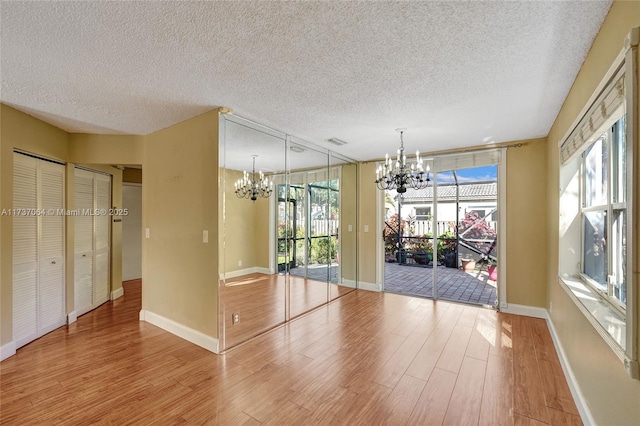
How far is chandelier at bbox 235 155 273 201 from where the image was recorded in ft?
10.5

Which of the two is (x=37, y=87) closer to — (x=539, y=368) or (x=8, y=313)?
(x=8, y=313)

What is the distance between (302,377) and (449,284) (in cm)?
418

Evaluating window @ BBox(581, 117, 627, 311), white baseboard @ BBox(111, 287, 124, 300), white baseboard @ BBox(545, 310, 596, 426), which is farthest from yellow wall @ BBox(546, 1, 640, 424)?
white baseboard @ BBox(111, 287, 124, 300)

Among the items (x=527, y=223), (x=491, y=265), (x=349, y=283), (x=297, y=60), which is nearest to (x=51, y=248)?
(x=297, y=60)

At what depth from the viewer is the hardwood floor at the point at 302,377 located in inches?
75.9

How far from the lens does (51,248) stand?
11.1 feet

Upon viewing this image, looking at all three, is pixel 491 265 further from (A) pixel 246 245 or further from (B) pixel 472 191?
(A) pixel 246 245

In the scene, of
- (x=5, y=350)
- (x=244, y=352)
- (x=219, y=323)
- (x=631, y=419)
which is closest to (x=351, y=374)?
(x=244, y=352)

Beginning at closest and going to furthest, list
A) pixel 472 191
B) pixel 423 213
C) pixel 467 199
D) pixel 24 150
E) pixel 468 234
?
pixel 24 150, pixel 472 191, pixel 467 199, pixel 468 234, pixel 423 213

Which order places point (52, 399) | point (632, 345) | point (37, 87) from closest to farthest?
point (632, 345)
point (52, 399)
point (37, 87)

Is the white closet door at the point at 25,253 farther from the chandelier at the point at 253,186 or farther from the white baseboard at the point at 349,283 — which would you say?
the white baseboard at the point at 349,283

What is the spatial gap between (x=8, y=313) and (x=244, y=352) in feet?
7.75

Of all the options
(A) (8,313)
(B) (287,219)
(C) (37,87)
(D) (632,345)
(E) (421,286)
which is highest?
(C) (37,87)

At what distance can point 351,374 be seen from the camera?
2.41 m
